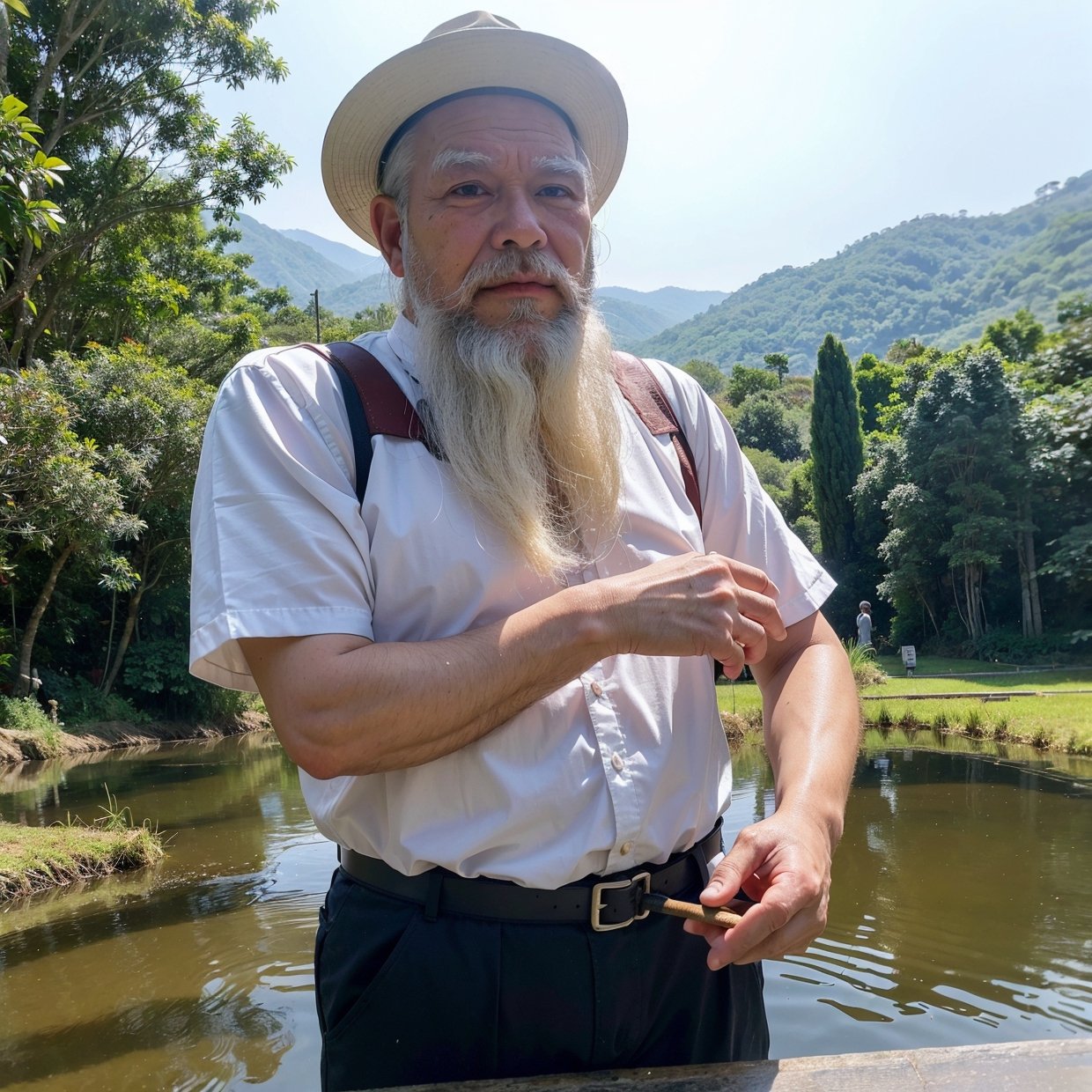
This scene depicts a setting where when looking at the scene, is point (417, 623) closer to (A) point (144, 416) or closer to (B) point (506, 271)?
(B) point (506, 271)

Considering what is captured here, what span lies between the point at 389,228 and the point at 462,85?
286 mm

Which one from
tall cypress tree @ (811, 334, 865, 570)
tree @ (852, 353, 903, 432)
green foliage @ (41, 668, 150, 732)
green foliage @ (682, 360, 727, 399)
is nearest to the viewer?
green foliage @ (41, 668, 150, 732)

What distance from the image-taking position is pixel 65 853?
756 cm

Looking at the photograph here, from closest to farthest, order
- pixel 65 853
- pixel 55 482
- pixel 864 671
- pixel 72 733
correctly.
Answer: pixel 65 853
pixel 55 482
pixel 864 671
pixel 72 733

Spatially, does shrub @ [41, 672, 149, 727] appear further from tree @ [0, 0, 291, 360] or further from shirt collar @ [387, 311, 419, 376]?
shirt collar @ [387, 311, 419, 376]

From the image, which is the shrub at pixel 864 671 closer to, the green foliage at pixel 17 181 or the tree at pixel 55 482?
the tree at pixel 55 482

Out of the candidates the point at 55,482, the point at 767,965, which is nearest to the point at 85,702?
the point at 55,482

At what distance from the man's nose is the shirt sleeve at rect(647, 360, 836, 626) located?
1.20 feet

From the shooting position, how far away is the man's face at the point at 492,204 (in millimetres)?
1598

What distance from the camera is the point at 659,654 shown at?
1284mm

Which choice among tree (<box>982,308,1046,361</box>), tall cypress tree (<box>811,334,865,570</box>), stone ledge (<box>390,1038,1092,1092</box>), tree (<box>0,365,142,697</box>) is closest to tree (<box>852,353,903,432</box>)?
tree (<box>982,308,1046,361</box>)

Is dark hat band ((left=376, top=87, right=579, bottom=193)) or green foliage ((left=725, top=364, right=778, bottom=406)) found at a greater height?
green foliage ((left=725, top=364, right=778, bottom=406))

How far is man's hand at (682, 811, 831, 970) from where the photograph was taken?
1143 mm

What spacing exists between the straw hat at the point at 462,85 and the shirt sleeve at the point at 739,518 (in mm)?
559
